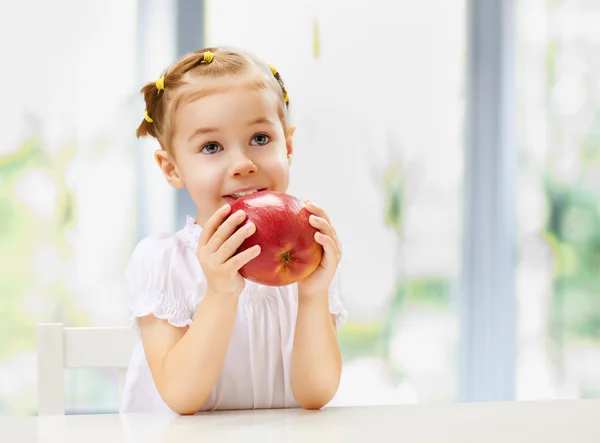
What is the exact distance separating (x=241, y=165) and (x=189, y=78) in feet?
0.52

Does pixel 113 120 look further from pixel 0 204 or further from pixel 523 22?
pixel 523 22

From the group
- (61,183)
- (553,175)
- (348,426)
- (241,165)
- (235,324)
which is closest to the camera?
(348,426)

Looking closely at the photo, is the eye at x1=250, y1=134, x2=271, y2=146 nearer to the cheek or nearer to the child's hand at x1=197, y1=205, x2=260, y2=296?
the cheek

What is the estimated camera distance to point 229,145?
0.96 m

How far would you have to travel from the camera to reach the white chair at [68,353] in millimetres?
1112

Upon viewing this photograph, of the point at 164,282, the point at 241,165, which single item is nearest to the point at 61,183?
the point at 164,282

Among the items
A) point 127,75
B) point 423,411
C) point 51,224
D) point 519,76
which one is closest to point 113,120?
point 127,75

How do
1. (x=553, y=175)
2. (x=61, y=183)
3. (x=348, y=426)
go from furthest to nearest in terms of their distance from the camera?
1. (x=553, y=175)
2. (x=61, y=183)
3. (x=348, y=426)

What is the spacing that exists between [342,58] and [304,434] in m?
2.05

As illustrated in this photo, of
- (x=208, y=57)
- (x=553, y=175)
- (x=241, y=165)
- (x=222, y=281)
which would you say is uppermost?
(x=208, y=57)

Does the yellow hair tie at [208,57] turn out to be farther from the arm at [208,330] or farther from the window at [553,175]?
the window at [553,175]

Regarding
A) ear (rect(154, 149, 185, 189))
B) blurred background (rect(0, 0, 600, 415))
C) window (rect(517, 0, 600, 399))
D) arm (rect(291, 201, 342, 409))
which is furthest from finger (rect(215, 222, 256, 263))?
window (rect(517, 0, 600, 399))

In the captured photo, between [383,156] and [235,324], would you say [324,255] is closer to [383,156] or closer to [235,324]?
[235,324]

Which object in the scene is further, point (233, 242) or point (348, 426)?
point (233, 242)
